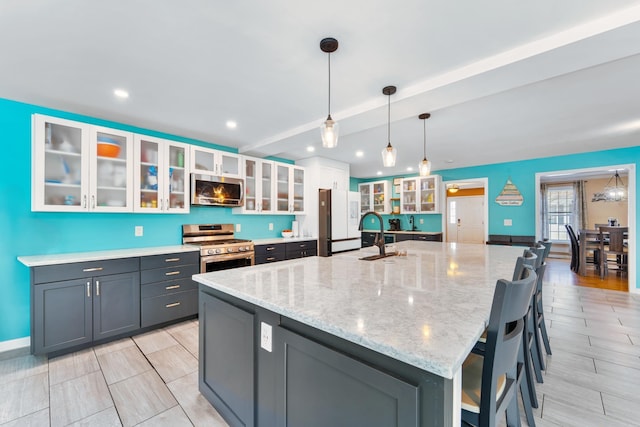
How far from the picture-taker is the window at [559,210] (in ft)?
27.6

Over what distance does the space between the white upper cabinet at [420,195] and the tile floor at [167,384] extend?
12.0 ft

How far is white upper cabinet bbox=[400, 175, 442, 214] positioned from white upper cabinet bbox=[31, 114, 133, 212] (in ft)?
18.7

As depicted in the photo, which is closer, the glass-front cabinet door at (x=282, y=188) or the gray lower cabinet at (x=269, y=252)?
the gray lower cabinet at (x=269, y=252)

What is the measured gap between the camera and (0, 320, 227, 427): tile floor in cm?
176

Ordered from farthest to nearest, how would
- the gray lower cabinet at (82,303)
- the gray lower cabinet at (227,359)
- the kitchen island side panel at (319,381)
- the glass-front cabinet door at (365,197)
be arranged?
the glass-front cabinet door at (365,197) → the gray lower cabinet at (82,303) → the gray lower cabinet at (227,359) → the kitchen island side panel at (319,381)

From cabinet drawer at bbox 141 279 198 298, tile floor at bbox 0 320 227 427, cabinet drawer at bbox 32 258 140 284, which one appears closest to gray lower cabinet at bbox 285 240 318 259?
cabinet drawer at bbox 141 279 198 298

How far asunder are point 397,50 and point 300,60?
2.28 feet

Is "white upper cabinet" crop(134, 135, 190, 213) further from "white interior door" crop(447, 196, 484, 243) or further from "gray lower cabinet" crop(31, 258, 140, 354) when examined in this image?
"white interior door" crop(447, 196, 484, 243)

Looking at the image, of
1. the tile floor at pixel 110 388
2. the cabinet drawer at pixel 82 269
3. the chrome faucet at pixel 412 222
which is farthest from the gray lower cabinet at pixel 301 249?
the chrome faucet at pixel 412 222

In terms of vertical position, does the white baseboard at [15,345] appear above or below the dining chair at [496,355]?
below

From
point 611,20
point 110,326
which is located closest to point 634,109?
point 611,20

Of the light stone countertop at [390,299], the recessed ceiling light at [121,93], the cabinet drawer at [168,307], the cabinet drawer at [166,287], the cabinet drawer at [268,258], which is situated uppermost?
the recessed ceiling light at [121,93]

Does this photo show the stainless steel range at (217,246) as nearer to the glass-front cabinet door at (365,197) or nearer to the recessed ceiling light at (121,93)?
the recessed ceiling light at (121,93)

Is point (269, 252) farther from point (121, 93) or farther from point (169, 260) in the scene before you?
point (121, 93)
